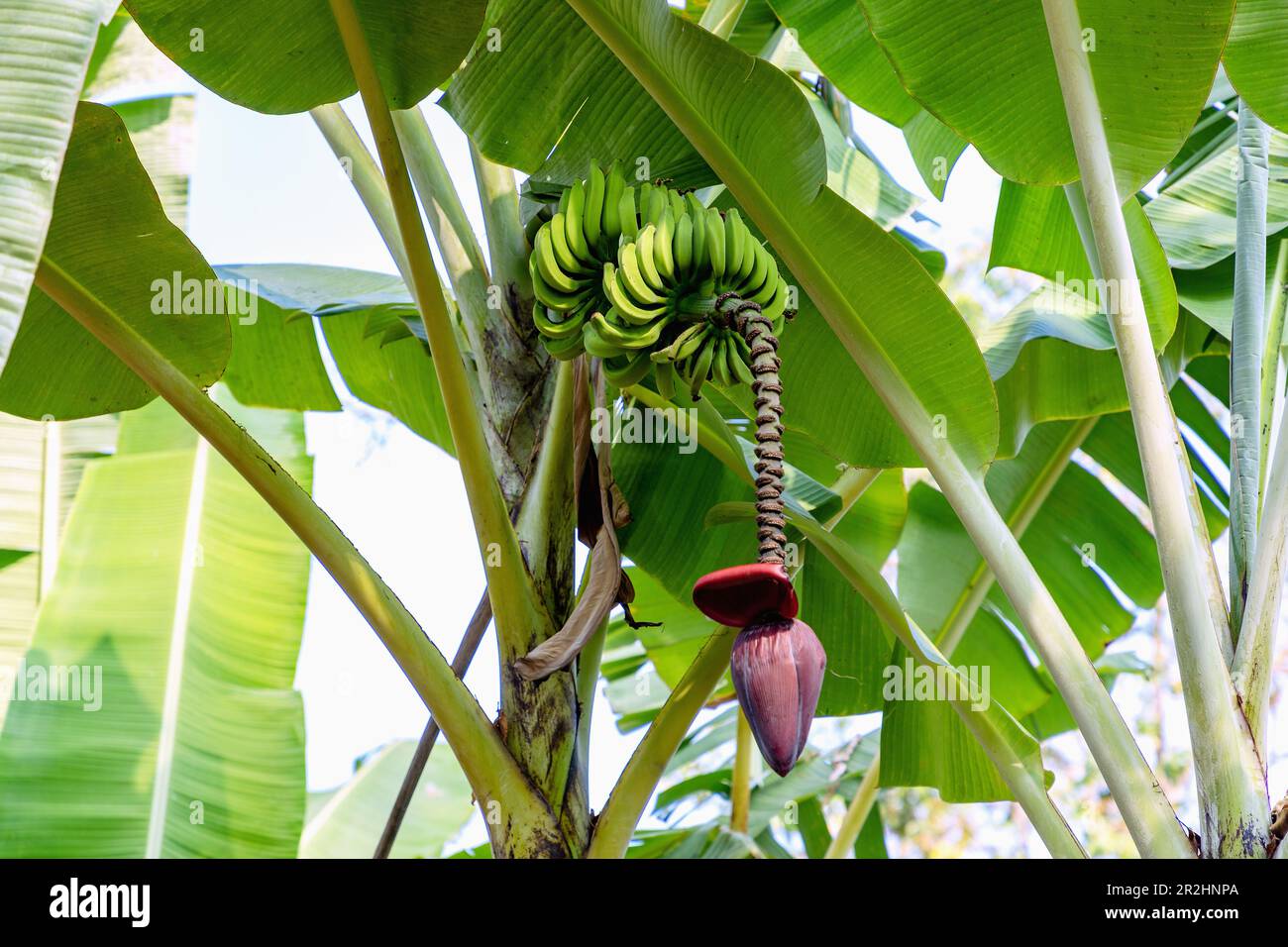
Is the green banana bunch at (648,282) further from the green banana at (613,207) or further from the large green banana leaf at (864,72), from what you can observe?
the large green banana leaf at (864,72)

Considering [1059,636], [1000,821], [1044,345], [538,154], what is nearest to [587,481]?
[538,154]

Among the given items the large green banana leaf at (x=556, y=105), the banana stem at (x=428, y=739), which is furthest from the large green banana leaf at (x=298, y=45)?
the banana stem at (x=428, y=739)

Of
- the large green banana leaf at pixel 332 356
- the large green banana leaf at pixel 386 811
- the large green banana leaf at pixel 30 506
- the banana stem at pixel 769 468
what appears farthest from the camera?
the large green banana leaf at pixel 386 811

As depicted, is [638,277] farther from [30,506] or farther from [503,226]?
[30,506]

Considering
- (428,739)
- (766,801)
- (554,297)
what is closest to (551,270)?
(554,297)

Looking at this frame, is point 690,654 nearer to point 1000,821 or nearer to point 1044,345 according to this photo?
point 1044,345

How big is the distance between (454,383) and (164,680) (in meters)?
0.83

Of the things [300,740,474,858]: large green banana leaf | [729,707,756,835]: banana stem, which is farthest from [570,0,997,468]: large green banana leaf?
[300,740,474,858]: large green banana leaf

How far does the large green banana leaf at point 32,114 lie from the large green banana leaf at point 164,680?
1.16 metres

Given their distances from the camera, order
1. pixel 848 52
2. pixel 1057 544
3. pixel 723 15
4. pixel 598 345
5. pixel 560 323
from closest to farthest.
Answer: pixel 598 345
pixel 560 323
pixel 723 15
pixel 848 52
pixel 1057 544

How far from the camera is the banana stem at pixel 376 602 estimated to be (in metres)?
1.22

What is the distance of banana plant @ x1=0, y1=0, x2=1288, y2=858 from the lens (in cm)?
118

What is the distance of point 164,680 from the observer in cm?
176

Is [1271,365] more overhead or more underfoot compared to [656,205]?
more underfoot
